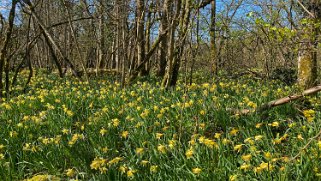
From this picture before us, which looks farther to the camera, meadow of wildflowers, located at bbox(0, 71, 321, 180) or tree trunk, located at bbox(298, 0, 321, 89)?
tree trunk, located at bbox(298, 0, 321, 89)

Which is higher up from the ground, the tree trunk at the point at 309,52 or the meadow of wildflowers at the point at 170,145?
the tree trunk at the point at 309,52

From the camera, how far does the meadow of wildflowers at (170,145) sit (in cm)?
254

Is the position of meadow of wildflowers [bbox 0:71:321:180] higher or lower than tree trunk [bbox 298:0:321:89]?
lower

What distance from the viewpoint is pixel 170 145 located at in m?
2.99

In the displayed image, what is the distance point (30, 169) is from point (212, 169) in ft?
6.11

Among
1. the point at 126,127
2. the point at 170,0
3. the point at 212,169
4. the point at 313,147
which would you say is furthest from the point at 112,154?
the point at 170,0

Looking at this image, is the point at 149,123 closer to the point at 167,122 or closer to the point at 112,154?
the point at 167,122

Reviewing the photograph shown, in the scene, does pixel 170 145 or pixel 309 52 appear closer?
pixel 170 145

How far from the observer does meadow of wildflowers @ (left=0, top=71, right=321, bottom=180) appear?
2.54 metres

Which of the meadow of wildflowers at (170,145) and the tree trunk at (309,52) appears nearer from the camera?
the meadow of wildflowers at (170,145)

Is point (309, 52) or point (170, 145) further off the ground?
point (309, 52)

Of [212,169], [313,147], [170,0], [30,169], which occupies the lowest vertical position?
[30,169]

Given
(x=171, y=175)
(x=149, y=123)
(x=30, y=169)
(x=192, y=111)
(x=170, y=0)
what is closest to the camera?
(x=171, y=175)

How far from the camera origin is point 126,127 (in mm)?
4059
